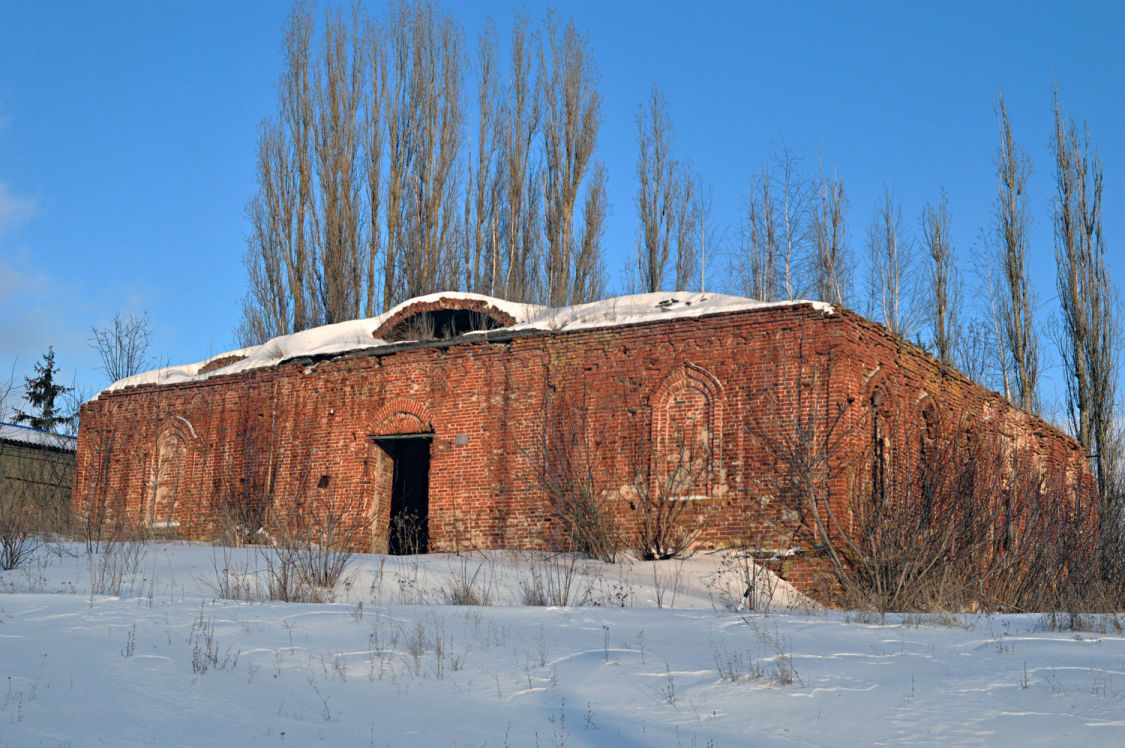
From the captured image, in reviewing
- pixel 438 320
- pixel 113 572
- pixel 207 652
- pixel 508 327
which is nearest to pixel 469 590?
pixel 113 572

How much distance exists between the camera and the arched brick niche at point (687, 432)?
46.9 feet

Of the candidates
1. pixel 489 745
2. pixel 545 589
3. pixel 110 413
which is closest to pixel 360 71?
pixel 110 413

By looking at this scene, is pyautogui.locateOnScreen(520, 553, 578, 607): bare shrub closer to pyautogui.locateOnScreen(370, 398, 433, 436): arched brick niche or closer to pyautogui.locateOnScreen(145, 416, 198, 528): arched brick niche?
pyautogui.locateOnScreen(370, 398, 433, 436): arched brick niche

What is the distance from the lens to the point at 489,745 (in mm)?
5227

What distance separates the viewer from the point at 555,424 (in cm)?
1531

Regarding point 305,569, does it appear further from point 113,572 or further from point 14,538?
point 14,538

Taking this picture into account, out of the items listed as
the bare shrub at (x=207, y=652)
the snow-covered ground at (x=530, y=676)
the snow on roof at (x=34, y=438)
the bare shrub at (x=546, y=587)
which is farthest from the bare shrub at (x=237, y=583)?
the snow on roof at (x=34, y=438)

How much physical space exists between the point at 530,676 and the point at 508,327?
10.2 m

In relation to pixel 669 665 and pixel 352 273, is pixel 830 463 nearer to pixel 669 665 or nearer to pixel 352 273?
pixel 669 665

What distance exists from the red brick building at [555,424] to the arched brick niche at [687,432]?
0.08 ft

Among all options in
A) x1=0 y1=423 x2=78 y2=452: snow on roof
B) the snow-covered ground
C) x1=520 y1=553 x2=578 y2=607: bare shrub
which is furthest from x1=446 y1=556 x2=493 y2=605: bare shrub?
x1=0 y1=423 x2=78 y2=452: snow on roof

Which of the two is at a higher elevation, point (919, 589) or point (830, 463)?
point (830, 463)

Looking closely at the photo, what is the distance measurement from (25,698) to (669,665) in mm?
3502

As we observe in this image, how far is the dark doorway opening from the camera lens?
661 inches
